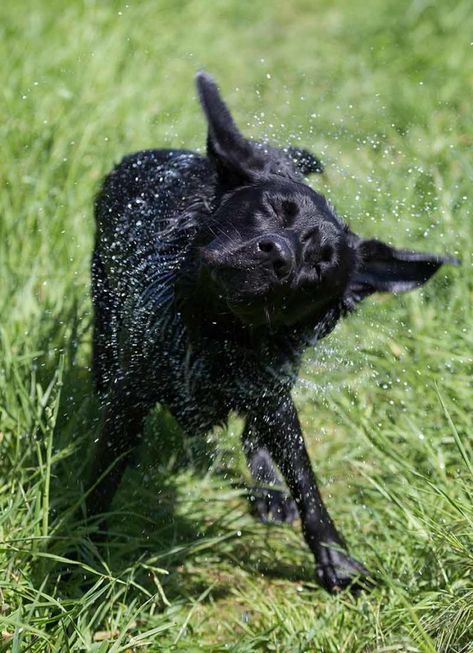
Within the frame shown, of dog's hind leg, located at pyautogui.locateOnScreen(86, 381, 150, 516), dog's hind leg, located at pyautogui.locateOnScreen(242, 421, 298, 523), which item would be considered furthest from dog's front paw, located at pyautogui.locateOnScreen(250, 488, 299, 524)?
dog's hind leg, located at pyautogui.locateOnScreen(86, 381, 150, 516)

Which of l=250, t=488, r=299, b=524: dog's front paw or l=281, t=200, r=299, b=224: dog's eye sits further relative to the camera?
l=250, t=488, r=299, b=524: dog's front paw

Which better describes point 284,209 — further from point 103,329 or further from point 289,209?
point 103,329

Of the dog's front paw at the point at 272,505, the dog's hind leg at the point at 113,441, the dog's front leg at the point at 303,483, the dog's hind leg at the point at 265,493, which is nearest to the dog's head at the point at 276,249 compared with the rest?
the dog's front leg at the point at 303,483

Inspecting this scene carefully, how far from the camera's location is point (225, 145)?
355cm

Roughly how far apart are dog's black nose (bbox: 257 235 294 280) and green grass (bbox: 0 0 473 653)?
722 mm

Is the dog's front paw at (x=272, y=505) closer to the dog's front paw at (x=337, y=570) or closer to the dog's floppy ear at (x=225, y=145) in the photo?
the dog's front paw at (x=337, y=570)

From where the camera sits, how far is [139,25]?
7227 millimetres

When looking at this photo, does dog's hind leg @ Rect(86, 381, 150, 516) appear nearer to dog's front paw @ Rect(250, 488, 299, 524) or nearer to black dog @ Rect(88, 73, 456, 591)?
black dog @ Rect(88, 73, 456, 591)

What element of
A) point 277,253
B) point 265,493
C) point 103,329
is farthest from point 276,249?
point 265,493

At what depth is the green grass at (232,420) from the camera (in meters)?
3.26

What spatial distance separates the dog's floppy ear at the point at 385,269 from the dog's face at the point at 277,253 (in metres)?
0.05

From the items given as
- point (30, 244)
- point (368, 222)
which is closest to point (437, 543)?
point (368, 222)

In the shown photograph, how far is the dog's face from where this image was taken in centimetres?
321

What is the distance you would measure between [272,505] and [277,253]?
1.41m
